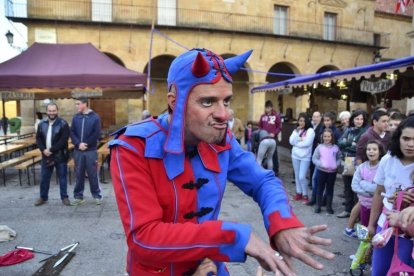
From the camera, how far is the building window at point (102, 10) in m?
19.4

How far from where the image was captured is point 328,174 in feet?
20.1

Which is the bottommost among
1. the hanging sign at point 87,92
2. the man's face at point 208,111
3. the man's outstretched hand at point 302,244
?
the man's outstretched hand at point 302,244

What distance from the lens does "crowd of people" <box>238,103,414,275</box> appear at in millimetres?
2713

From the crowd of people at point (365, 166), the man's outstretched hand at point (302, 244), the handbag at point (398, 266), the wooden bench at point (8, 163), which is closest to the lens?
the man's outstretched hand at point (302, 244)

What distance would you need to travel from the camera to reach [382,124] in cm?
529

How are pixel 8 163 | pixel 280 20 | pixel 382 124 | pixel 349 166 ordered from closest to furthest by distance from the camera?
pixel 382 124, pixel 349 166, pixel 8 163, pixel 280 20

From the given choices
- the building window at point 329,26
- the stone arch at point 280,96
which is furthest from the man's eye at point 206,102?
the building window at point 329,26

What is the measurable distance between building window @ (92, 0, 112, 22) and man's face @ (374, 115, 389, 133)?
17590 millimetres

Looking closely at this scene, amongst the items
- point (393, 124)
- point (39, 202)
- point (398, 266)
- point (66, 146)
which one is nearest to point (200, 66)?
point (398, 266)

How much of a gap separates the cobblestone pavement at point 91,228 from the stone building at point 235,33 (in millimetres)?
10951

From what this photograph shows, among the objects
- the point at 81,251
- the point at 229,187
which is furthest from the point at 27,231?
the point at 229,187

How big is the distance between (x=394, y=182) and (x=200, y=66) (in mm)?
2266

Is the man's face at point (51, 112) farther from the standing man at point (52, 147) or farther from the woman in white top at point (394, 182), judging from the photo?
the woman in white top at point (394, 182)

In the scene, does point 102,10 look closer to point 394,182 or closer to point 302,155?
point 302,155
